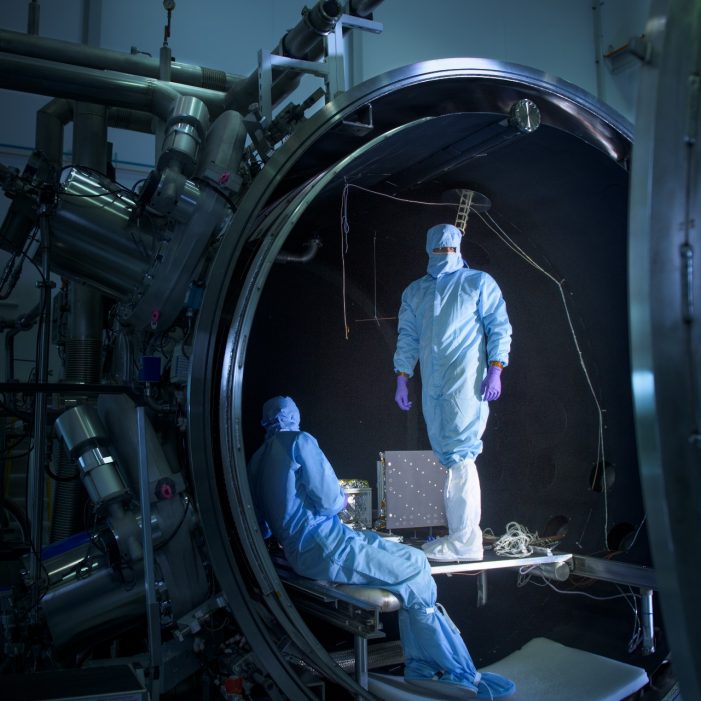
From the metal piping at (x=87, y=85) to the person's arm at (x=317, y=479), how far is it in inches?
Result: 64.8

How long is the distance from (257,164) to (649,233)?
2.21 metres

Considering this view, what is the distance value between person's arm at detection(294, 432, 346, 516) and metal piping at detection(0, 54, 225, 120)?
5.40 ft

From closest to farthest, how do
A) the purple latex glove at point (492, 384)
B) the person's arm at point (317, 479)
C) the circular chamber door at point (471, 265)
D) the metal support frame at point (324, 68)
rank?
the circular chamber door at point (471, 265), the metal support frame at point (324, 68), the person's arm at point (317, 479), the purple latex glove at point (492, 384)

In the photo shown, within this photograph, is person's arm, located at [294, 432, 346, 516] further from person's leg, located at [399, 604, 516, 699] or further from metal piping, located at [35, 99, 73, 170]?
metal piping, located at [35, 99, 73, 170]

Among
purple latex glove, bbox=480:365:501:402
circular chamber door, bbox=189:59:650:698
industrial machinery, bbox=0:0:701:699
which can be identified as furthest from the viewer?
purple latex glove, bbox=480:365:501:402

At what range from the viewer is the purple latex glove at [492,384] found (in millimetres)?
3566

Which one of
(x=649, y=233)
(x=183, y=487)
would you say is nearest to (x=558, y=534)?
(x=183, y=487)

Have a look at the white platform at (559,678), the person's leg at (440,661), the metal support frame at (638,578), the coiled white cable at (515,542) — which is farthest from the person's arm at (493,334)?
the white platform at (559,678)

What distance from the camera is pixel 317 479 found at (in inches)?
123

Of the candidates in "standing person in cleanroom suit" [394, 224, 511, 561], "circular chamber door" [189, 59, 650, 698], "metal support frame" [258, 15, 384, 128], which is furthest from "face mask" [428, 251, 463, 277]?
"metal support frame" [258, 15, 384, 128]

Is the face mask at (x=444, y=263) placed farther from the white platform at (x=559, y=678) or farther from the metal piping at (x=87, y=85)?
the white platform at (x=559, y=678)

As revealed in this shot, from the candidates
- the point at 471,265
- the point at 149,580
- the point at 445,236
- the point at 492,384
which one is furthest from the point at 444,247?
the point at 149,580

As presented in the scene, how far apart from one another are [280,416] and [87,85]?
1.75 metres

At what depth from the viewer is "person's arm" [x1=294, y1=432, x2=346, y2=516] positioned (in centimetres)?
311
